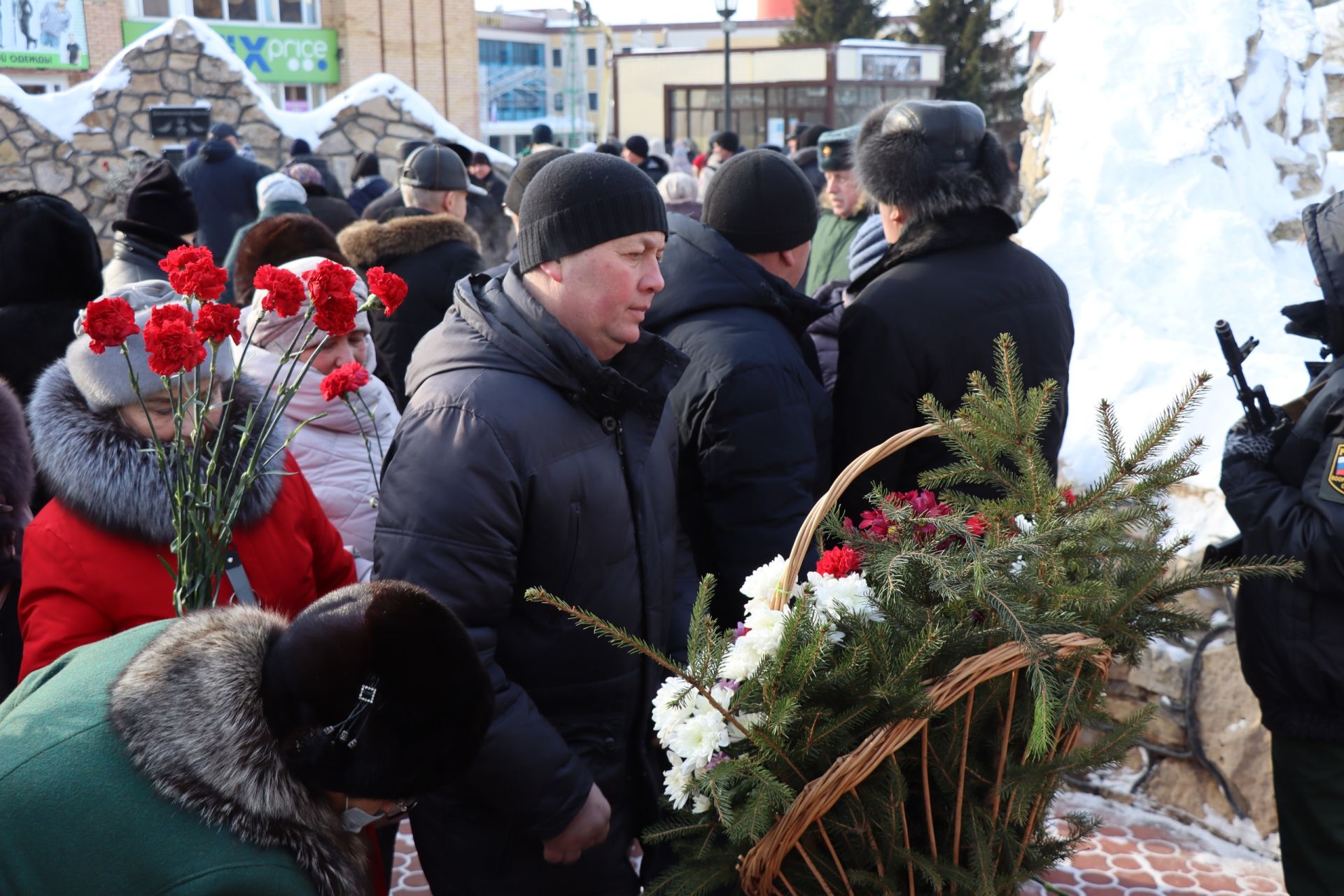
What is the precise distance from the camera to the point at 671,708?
1.55 meters

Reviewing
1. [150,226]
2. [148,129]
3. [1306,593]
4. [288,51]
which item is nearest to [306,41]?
[288,51]

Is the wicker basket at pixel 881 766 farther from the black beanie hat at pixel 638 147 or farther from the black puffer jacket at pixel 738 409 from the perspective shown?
the black beanie hat at pixel 638 147

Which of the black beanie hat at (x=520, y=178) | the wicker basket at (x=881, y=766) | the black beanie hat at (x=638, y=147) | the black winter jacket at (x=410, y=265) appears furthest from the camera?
the black beanie hat at (x=638, y=147)

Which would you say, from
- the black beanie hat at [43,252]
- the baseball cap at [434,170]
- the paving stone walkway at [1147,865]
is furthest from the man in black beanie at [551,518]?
the baseball cap at [434,170]

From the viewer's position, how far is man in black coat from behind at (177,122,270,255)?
8500 millimetres

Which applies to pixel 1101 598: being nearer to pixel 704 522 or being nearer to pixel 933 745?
pixel 933 745

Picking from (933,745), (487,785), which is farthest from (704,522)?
(933,745)

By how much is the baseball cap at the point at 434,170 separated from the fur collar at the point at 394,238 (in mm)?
929

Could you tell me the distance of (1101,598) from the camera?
1.57m

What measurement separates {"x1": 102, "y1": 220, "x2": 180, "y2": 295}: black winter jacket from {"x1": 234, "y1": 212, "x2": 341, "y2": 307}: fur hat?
3.08ft

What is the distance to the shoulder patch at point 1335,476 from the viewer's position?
→ 2.31 m

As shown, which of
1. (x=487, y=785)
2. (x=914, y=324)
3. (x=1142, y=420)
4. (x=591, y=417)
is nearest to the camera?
(x=487, y=785)

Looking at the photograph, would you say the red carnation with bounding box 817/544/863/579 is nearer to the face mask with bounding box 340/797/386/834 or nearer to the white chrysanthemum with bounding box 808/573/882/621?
the white chrysanthemum with bounding box 808/573/882/621

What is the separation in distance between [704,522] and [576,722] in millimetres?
677
